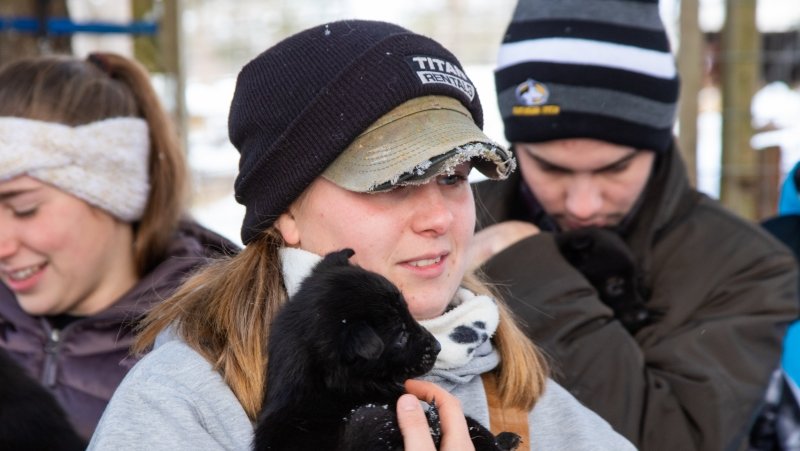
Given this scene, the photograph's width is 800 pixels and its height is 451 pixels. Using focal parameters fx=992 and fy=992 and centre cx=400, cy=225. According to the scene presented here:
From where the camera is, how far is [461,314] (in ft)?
7.93

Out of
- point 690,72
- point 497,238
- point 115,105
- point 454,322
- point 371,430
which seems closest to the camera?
point 371,430

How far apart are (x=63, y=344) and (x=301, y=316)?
168 centimetres

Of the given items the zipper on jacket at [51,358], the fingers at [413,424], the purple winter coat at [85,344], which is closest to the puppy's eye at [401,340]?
the fingers at [413,424]

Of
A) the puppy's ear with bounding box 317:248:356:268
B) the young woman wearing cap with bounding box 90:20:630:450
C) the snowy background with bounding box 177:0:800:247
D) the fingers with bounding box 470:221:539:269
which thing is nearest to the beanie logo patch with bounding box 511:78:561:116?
the fingers with bounding box 470:221:539:269

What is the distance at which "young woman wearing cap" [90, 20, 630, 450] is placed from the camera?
2.20 metres

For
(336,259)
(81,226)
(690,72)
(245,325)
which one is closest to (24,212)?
(81,226)

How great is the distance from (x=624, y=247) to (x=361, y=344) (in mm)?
1687

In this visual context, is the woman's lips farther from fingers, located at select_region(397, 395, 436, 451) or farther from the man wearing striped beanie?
fingers, located at select_region(397, 395, 436, 451)

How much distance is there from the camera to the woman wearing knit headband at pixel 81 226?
3447 mm

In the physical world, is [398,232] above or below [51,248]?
above

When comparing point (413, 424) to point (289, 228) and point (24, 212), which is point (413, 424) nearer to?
point (289, 228)

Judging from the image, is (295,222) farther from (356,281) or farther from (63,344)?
(63,344)

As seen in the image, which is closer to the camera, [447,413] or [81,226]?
[447,413]

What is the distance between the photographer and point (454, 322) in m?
2.40
